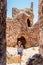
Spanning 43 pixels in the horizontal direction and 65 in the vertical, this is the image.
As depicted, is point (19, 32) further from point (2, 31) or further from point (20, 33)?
point (2, 31)

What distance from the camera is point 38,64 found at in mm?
8789

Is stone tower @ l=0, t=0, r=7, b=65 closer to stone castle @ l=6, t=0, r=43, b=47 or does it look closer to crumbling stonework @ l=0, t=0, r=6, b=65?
crumbling stonework @ l=0, t=0, r=6, b=65

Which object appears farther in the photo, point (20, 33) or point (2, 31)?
point (20, 33)

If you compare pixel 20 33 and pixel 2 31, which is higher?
pixel 2 31

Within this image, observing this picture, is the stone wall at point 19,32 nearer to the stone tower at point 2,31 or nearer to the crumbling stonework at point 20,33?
the crumbling stonework at point 20,33

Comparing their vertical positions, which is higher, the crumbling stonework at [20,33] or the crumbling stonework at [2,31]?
the crumbling stonework at [2,31]

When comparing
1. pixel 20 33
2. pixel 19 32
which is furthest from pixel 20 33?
pixel 19 32

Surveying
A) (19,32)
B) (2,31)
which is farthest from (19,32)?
(2,31)

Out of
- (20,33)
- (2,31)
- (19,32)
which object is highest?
(2,31)

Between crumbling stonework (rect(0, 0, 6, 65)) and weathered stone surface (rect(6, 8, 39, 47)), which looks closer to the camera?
Result: crumbling stonework (rect(0, 0, 6, 65))

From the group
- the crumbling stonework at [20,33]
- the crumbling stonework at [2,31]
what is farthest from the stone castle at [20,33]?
the crumbling stonework at [2,31]

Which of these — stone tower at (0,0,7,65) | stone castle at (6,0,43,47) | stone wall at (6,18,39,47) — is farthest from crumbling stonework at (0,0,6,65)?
stone wall at (6,18,39,47)

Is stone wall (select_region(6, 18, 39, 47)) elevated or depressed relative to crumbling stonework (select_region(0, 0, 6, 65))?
depressed

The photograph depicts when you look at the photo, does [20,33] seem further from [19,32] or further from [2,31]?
[2,31]
